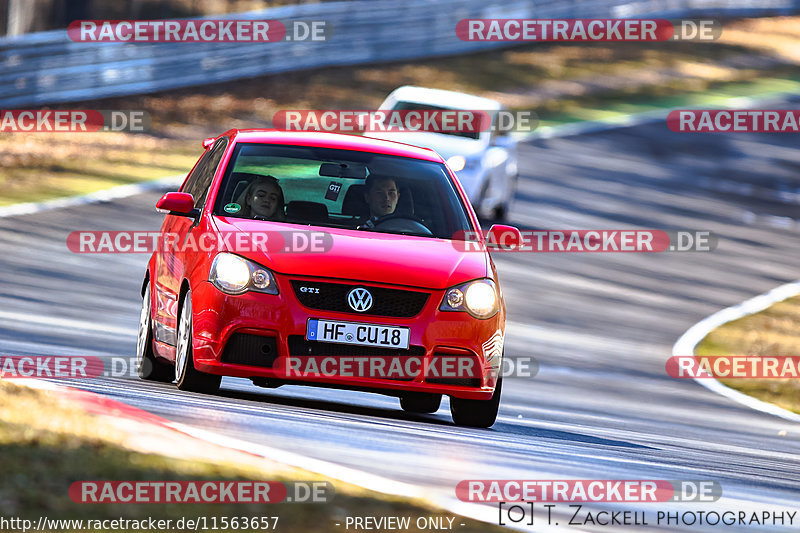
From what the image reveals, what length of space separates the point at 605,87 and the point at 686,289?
19267mm

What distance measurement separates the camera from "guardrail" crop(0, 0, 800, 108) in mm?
28000

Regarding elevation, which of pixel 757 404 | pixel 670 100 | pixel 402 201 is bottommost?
pixel 757 404

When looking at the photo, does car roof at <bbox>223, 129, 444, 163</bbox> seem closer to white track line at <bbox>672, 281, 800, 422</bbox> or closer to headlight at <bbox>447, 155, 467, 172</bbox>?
white track line at <bbox>672, 281, 800, 422</bbox>

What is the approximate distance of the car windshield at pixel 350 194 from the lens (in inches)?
389

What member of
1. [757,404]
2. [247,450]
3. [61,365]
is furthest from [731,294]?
[247,450]

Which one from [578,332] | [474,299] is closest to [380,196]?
[474,299]

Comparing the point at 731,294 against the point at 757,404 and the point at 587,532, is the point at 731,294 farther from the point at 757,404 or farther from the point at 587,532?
the point at 587,532

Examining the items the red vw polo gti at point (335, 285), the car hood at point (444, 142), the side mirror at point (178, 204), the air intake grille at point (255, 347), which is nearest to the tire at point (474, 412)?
the red vw polo gti at point (335, 285)

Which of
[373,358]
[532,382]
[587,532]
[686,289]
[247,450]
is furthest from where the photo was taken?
[686,289]

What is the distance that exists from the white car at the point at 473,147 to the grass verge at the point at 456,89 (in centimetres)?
430

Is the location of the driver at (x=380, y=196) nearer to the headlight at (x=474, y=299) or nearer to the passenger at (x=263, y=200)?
the passenger at (x=263, y=200)

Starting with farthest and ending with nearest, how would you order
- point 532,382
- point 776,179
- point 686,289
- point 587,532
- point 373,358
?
point 776,179 → point 686,289 → point 532,382 → point 373,358 → point 587,532

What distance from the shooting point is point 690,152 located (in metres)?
35.5

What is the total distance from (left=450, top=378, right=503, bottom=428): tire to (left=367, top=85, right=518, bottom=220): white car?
1134cm
